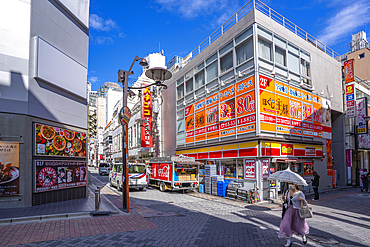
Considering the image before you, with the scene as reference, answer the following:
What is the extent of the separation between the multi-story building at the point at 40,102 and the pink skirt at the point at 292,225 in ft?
34.1

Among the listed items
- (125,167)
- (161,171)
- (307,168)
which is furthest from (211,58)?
(125,167)

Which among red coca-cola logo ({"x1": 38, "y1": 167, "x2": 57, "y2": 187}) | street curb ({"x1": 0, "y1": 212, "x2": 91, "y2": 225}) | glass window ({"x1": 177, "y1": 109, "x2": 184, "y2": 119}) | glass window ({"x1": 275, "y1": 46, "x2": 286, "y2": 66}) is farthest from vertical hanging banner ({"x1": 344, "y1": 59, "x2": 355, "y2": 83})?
red coca-cola logo ({"x1": 38, "y1": 167, "x2": 57, "y2": 187})

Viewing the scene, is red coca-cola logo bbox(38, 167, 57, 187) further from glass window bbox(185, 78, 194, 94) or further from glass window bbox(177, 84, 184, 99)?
glass window bbox(177, 84, 184, 99)

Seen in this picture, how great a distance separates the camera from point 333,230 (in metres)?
8.70

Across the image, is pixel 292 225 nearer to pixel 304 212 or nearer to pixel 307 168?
pixel 304 212

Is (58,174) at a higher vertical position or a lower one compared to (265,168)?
higher

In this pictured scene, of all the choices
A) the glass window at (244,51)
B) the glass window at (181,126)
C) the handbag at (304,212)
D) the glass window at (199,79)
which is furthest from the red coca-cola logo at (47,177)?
the glass window at (181,126)

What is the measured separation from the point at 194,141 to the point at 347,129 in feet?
48.4

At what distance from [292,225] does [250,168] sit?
31.1 feet

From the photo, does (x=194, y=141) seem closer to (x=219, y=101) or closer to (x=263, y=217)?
(x=219, y=101)

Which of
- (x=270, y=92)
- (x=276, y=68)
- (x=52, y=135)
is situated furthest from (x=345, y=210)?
(x=52, y=135)

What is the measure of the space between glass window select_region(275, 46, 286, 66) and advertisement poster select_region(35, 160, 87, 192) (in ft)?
48.7

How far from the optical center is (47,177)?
39.6ft

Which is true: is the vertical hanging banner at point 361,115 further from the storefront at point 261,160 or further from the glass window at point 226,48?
the glass window at point 226,48
